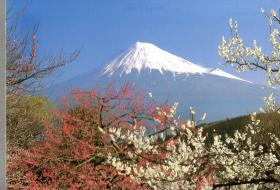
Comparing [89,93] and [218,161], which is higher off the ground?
[89,93]

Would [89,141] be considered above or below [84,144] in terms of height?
above

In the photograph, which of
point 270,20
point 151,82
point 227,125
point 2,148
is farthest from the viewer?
point 151,82

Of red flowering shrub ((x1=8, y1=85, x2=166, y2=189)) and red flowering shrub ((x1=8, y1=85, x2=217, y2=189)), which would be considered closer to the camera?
red flowering shrub ((x1=8, y1=85, x2=217, y2=189))

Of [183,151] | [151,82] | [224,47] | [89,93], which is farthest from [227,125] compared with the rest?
[151,82]

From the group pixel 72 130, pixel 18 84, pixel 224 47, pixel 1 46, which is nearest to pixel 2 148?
pixel 1 46

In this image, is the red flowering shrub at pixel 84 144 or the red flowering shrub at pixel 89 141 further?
the red flowering shrub at pixel 84 144

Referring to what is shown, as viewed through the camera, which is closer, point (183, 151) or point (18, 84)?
point (183, 151)

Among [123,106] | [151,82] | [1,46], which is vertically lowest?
[1,46]

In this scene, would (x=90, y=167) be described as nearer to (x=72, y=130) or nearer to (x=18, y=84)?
(x=72, y=130)

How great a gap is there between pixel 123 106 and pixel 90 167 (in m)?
1.48

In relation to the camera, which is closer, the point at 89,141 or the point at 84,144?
the point at 84,144

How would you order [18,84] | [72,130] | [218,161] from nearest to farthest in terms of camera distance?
[218,161] < [18,84] < [72,130]

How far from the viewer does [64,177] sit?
11969mm

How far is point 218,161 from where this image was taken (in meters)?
5.30
